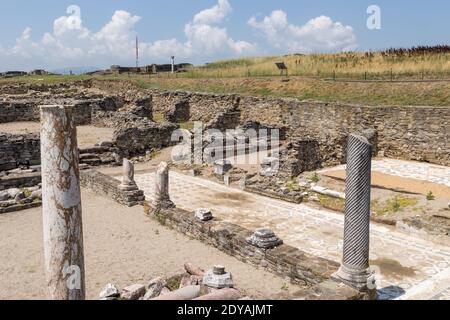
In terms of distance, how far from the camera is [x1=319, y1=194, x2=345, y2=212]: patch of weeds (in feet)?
43.2

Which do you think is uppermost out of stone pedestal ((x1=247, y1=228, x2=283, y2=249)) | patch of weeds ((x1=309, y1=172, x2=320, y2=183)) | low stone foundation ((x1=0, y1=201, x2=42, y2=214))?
patch of weeds ((x1=309, y1=172, x2=320, y2=183))

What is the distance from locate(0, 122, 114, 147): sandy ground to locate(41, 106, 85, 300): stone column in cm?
1788

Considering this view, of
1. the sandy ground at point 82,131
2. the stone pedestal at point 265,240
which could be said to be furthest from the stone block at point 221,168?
the sandy ground at point 82,131

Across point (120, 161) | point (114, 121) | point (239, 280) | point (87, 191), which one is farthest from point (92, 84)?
point (239, 280)

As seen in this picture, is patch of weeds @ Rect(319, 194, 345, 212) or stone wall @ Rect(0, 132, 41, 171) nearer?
patch of weeds @ Rect(319, 194, 345, 212)

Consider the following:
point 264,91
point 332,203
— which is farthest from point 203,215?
point 264,91

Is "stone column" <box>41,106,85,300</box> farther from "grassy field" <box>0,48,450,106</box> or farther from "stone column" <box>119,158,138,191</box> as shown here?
"grassy field" <box>0,48,450,106</box>

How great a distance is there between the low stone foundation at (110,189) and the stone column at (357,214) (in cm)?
780

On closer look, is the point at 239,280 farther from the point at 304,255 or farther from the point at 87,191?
the point at 87,191

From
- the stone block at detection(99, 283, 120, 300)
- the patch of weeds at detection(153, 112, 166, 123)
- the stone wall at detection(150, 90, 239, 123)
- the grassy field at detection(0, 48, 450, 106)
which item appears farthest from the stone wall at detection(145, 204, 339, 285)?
the patch of weeds at detection(153, 112, 166, 123)

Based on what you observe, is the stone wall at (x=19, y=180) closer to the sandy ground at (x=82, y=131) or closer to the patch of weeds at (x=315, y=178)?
the sandy ground at (x=82, y=131)

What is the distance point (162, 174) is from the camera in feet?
41.5

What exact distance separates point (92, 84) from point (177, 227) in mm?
34433

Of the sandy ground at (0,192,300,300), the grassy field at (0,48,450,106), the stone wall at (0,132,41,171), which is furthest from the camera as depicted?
the grassy field at (0,48,450,106)
